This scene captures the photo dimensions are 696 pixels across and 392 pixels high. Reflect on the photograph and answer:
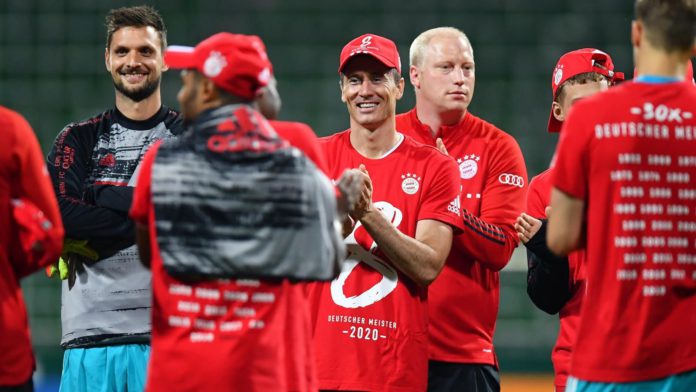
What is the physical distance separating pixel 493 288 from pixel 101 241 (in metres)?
1.45

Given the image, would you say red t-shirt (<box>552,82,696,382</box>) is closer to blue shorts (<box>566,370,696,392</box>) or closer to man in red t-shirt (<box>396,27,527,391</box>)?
blue shorts (<box>566,370,696,392</box>)

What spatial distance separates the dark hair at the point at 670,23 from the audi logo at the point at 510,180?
1587mm

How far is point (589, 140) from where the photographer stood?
2773 millimetres

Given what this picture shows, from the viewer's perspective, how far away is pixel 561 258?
3951 mm

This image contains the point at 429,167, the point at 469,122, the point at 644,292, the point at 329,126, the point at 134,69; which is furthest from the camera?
the point at 329,126

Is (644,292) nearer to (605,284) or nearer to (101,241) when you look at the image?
(605,284)

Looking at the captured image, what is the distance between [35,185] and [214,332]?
2.00 feet

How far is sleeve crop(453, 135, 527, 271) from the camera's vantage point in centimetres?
407

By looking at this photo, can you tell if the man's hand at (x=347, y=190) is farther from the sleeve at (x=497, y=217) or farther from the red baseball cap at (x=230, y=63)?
the sleeve at (x=497, y=217)

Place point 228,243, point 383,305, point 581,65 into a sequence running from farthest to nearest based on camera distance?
1. point 581,65
2. point 383,305
3. point 228,243

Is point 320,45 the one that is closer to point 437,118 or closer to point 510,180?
point 437,118

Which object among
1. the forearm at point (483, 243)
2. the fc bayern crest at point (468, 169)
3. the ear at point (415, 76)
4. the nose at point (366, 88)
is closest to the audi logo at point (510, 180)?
the fc bayern crest at point (468, 169)

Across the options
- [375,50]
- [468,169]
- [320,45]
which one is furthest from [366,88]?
[320,45]

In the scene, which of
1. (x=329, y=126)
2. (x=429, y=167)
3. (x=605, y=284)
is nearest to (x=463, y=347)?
(x=429, y=167)
